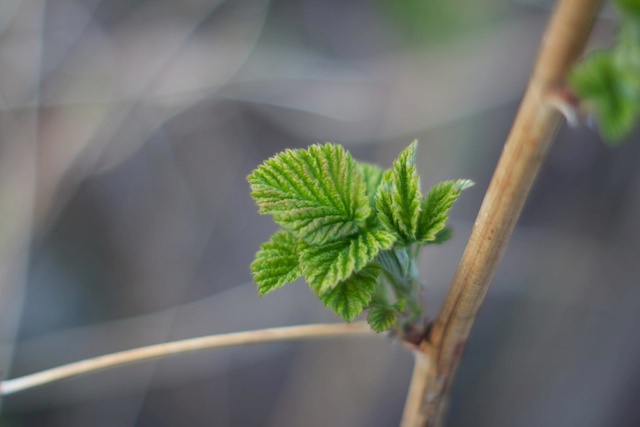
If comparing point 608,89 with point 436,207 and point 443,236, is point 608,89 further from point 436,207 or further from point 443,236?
point 443,236

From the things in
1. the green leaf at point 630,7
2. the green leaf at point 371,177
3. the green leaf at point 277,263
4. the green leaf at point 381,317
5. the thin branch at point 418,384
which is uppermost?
the green leaf at point 630,7

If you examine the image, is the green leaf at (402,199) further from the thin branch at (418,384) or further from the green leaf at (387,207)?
the thin branch at (418,384)

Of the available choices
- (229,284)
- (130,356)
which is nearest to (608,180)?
(229,284)

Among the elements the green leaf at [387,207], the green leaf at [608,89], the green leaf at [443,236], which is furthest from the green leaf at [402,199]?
the green leaf at [608,89]

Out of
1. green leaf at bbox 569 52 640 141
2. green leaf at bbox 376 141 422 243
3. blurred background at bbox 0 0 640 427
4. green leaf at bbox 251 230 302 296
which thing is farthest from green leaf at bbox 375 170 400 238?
blurred background at bbox 0 0 640 427

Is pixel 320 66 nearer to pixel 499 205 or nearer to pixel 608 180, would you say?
pixel 608 180

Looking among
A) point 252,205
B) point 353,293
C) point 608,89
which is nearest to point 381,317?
point 353,293

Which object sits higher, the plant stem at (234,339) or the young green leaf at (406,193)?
the young green leaf at (406,193)
